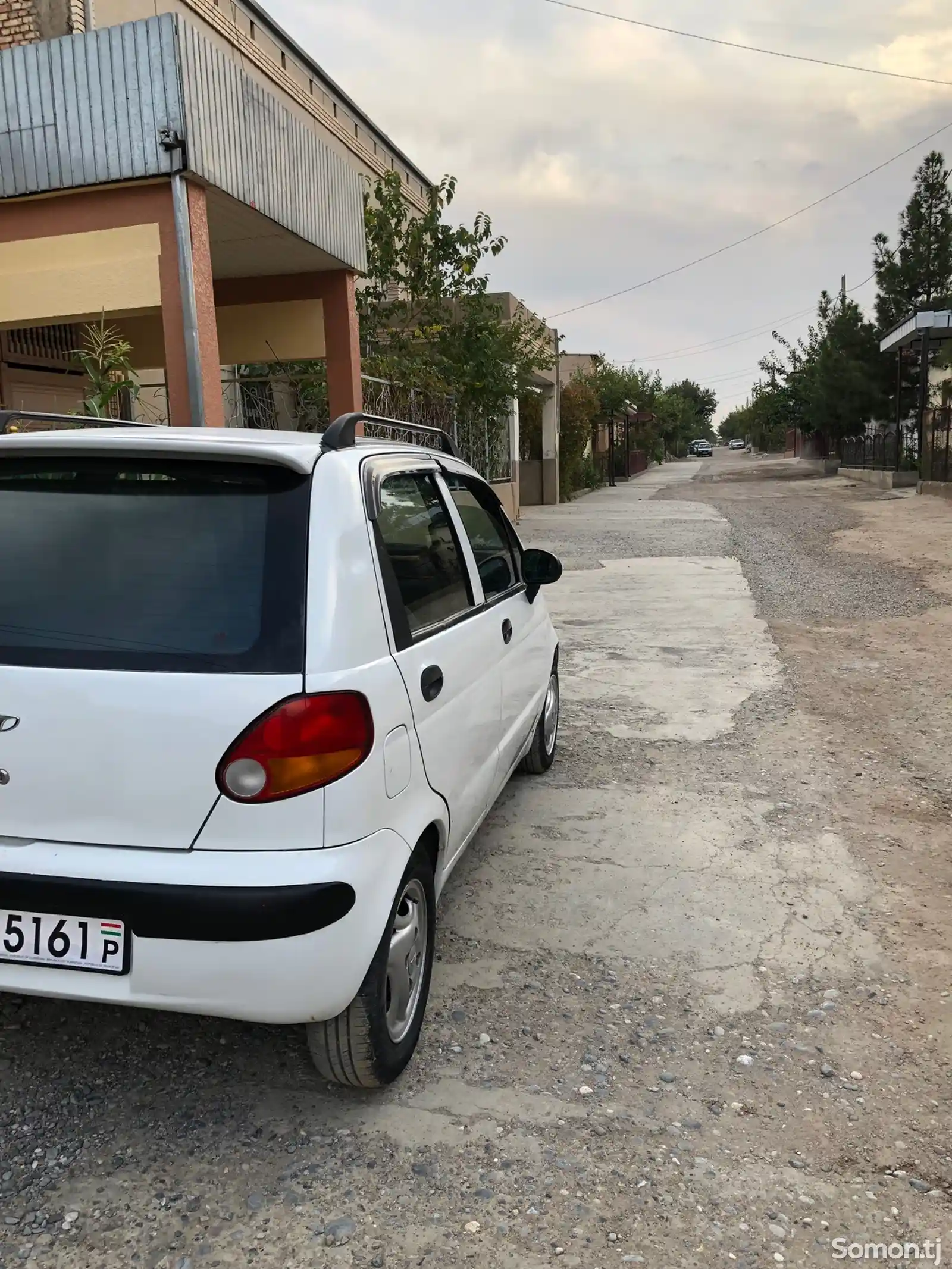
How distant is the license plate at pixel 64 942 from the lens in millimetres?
2211

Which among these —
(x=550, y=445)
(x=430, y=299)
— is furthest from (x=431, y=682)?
(x=550, y=445)

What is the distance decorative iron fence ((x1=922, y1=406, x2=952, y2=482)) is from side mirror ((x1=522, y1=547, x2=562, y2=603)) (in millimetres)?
21347

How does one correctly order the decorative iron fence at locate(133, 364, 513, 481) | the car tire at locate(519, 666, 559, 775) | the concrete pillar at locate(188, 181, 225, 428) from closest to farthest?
the car tire at locate(519, 666, 559, 775), the concrete pillar at locate(188, 181, 225, 428), the decorative iron fence at locate(133, 364, 513, 481)

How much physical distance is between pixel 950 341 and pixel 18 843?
27884mm

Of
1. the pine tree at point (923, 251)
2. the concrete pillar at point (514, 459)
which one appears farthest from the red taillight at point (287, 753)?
the pine tree at point (923, 251)

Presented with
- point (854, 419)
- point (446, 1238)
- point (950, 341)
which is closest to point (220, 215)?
point (446, 1238)

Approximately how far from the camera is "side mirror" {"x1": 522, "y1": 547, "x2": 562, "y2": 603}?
14.9 ft

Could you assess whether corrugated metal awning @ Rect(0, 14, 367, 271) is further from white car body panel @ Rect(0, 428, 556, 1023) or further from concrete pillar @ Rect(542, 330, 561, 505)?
concrete pillar @ Rect(542, 330, 561, 505)

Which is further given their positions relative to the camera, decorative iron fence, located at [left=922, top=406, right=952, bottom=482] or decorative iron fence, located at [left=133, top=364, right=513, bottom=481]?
decorative iron fence, located at [left=922, top=406, right=952, bottom=482]

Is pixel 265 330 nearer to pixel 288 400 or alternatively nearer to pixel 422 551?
pixel 288 400

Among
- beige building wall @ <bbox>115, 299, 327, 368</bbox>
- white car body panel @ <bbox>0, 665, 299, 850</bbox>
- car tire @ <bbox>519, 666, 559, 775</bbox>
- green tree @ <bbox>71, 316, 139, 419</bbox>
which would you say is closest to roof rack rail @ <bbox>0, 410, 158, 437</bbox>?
white car body panel @ <bbox>0, 665, 299, 850</bbox>

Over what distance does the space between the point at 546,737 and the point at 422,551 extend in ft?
7.36

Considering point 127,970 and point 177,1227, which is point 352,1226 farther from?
point 127,970

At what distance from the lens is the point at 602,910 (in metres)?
3.66
